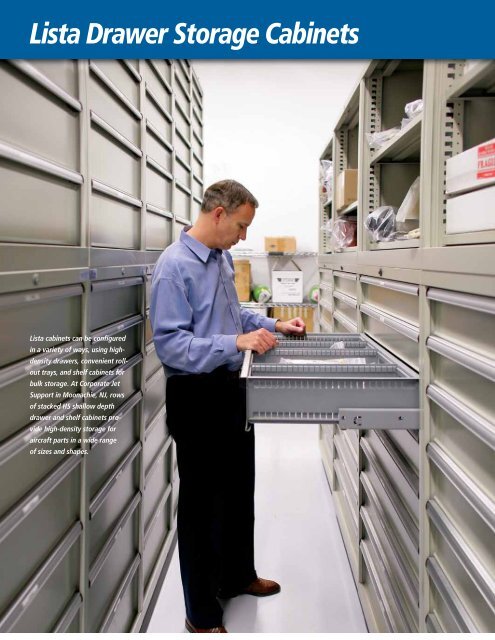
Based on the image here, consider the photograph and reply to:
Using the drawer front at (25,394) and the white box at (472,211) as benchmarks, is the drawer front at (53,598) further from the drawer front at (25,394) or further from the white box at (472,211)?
the white box at (472,211)

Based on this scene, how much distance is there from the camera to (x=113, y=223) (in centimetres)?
180

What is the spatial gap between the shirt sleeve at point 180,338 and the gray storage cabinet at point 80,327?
13 cm

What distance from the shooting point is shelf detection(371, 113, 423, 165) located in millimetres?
1621

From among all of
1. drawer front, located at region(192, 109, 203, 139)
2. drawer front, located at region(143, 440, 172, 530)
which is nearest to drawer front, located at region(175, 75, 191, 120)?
drawer front, located at region(192, 109, 203, 139)

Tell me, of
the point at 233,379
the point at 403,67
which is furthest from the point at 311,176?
the point at 233,379

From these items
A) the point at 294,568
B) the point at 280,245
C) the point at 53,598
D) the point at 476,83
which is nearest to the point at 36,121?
the point at 476,83

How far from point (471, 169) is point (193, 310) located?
1079 millimetres

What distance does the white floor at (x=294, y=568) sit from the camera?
7.20ft

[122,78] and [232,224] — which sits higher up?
[122,78]

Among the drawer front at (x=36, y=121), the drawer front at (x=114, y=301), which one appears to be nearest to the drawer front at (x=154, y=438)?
the drawer front at (x=114, y=301)

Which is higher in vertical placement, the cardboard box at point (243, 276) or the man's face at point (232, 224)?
the man's face at point (232, 224)

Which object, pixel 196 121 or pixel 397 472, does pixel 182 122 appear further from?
pixel 397 472
